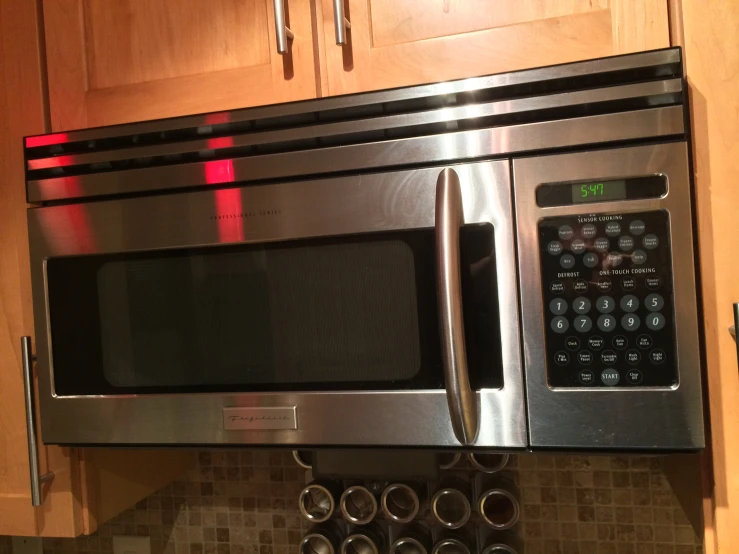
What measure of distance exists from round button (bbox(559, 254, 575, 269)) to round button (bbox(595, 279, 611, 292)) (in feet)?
0.11

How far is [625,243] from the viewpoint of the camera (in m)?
0.64

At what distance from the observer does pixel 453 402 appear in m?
Answer: 0.66

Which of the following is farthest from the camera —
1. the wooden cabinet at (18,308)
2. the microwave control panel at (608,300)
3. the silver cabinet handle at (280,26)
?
the wooden cabinet at (18,308)

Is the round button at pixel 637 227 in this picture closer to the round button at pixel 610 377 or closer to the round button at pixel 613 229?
the round button at pixel 613 229

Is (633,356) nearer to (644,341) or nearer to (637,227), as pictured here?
(644,341)

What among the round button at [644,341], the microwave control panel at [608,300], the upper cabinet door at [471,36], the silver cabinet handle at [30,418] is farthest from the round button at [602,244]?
the silver cabinet handle at [30,418]

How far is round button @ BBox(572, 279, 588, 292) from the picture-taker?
648mm

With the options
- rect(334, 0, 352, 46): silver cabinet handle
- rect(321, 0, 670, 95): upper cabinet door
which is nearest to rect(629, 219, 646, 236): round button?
rect(321, 0, 670, 95): upper cabinet door

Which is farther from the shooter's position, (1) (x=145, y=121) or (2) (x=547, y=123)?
(1) (x=145, y=121)

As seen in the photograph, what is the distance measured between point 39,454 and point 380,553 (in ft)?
1.83

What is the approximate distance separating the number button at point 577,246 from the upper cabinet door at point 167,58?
0.38m

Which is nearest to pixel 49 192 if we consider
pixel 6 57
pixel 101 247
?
pixel 101 247

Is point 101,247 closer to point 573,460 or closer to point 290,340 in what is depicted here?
point 290,340

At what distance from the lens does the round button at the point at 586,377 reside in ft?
2.13
